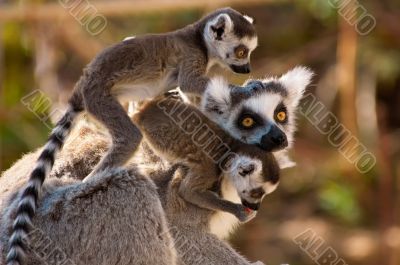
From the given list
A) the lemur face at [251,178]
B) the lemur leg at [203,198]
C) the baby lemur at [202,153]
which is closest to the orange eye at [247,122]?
the baby lemur at [202,153]

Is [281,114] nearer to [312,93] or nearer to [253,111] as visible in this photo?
[253,111]

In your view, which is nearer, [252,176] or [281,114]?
[252,176]

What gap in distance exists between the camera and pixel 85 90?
6.45 m

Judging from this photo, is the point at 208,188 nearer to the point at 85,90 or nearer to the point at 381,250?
the point at 85,90

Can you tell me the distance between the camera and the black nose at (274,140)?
247 inches

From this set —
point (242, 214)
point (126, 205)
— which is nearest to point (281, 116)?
point (242, 214)

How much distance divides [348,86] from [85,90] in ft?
28.9

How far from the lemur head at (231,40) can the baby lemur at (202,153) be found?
640 mm

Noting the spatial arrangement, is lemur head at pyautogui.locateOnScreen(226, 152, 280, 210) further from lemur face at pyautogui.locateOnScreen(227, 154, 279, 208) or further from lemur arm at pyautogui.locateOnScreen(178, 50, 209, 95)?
lemur arm at pyautogui.locateOnScreen(178, 50, 209, 95)

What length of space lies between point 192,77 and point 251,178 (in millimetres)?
967

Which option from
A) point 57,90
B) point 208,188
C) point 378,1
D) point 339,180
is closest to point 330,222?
point 339,180

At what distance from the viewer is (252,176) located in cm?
630

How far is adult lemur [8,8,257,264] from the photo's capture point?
244 inches

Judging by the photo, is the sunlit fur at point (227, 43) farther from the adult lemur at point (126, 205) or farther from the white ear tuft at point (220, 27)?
the adult lemur at point (126, 205)
